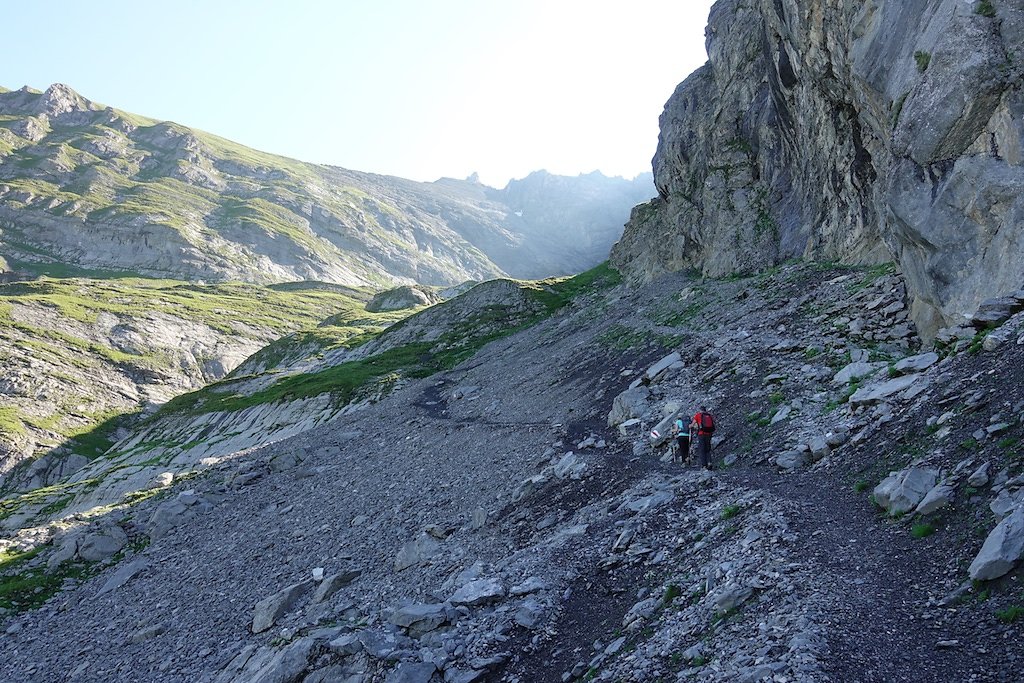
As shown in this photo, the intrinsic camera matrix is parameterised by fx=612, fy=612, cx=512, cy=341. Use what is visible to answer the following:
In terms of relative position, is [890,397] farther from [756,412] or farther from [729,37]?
[729,37]

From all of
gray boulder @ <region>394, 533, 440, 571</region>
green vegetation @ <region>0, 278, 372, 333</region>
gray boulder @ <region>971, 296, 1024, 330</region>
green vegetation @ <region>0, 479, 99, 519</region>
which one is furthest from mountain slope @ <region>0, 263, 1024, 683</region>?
green vegetation @ <region>0, 278, 372, 333</region>

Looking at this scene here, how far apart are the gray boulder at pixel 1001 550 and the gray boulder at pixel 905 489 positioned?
2689 millimetres

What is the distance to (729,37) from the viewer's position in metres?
73.2

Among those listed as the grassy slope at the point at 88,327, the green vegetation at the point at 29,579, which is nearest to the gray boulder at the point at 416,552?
the green vegetation at the point at 29,579

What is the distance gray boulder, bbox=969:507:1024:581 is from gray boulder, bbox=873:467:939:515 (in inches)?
106

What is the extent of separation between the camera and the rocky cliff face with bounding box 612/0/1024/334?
2209 cm

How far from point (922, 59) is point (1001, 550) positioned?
22.5 m

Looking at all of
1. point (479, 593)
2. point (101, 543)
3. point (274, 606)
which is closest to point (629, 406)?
point (479, 593)

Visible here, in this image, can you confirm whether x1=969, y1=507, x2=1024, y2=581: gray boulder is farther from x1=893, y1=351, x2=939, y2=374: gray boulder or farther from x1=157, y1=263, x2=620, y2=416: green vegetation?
x1=157, y1=263, x2=620, y2=416: green vegetation

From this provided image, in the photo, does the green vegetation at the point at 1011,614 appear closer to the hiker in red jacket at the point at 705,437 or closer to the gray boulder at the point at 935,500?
the gray boulder at the point at 935,500

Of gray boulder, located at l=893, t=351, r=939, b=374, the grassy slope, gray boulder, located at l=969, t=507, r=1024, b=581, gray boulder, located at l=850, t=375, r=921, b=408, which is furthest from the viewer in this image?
the grassy slope

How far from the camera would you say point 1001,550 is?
10867mm

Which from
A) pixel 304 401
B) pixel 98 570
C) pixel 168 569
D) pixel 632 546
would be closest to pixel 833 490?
pixel 632 546

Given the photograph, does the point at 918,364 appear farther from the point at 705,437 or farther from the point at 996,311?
the point at 705,437
